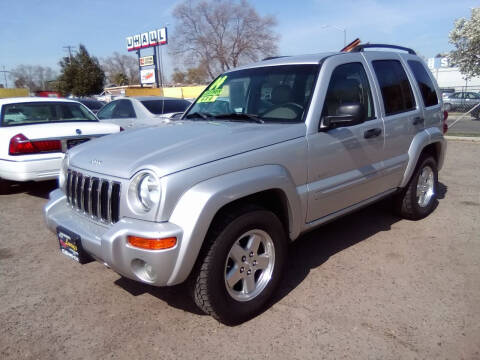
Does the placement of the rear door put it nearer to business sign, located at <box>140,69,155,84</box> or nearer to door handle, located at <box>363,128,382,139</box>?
door handle, located at <box>363,128,382,139</box>

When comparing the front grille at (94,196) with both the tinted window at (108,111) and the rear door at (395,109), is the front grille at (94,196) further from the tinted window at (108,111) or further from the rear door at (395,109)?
the tinted window at (108,111)

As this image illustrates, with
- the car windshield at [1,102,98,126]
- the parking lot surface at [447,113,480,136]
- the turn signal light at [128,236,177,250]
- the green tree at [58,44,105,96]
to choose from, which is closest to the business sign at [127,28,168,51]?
the green tree at [58,44,105,96]

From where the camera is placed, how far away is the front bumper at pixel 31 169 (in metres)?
5.39

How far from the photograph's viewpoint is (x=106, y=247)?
7.78ft

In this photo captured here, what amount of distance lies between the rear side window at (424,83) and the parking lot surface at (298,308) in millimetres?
1545

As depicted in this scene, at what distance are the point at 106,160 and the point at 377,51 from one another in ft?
9.73

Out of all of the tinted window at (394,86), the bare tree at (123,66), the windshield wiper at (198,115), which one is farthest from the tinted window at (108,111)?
the bare tree at (123,66)

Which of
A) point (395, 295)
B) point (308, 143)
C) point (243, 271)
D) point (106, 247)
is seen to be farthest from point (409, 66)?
point (106, 247)

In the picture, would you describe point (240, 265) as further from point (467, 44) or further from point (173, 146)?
point (467, 44)

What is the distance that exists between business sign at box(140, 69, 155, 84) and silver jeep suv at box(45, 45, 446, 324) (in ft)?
127

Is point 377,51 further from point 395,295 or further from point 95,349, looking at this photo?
point 95,349

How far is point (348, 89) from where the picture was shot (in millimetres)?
3521

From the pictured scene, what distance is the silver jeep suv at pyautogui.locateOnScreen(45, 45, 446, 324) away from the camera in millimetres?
2338

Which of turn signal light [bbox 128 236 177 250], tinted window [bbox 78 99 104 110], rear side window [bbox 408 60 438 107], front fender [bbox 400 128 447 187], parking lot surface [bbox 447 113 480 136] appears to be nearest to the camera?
turn signal light [bbox 128 236 177 250]
